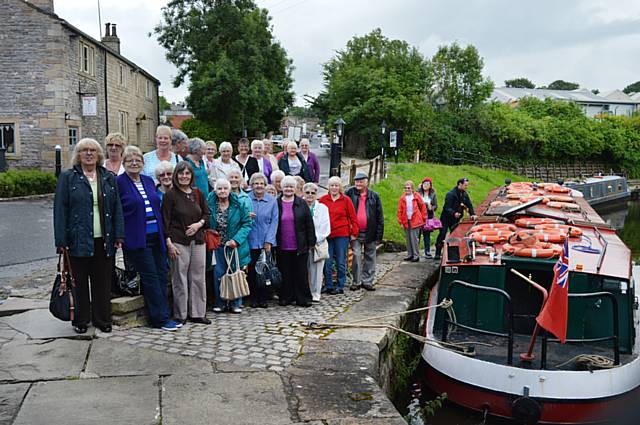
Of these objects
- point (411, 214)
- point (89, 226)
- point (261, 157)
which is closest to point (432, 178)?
point (411, 214)

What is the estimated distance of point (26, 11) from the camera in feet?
73.0

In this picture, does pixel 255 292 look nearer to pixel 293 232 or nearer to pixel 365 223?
pixel 293 232

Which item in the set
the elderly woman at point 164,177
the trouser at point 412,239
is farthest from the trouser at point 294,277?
the trouser at point 412,239

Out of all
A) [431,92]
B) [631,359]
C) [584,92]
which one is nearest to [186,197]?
[631,359]

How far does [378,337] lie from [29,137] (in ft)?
66.2

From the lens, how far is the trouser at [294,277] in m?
8.09

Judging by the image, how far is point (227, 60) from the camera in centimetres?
3400

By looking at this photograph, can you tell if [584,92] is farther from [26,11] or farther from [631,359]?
[631,359]

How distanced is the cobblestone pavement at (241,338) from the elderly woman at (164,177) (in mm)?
1516

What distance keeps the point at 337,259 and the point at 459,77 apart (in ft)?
121

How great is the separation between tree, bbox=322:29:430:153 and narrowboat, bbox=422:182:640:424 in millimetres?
27749

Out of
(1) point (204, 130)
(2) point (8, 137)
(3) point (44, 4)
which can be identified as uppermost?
(3) point (44, 4)

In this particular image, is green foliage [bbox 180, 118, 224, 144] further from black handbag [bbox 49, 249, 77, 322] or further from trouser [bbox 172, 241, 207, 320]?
black handbag [bbox 49, 249, 77, 322]

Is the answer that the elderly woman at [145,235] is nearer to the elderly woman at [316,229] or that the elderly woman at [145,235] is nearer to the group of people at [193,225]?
the group of people at [193,225]
